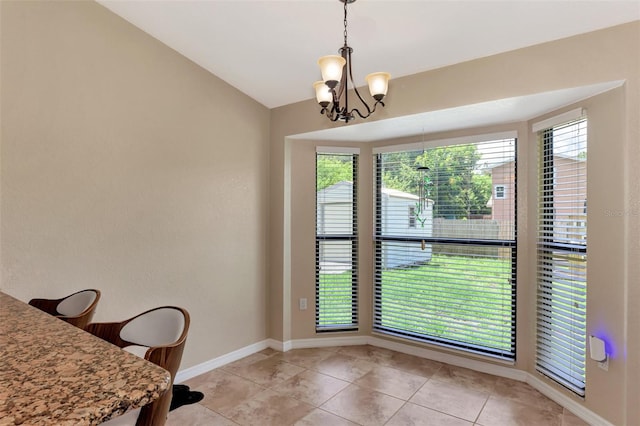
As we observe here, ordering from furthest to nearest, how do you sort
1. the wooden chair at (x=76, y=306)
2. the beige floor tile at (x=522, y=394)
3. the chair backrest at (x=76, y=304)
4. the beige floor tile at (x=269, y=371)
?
the beige floor tile at (x=269, y=371), the beige floor tile at (x=522, y=394), the chair backrest at (x=76, y=304), the wooden chair at (x=76, y=306)

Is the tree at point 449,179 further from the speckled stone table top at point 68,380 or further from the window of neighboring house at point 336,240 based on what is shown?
the speckled stone table top at point 68,380

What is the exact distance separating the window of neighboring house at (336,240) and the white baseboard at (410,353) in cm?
17

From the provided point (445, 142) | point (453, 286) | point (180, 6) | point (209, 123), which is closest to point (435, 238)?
point (453, 286)

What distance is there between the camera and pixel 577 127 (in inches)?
104

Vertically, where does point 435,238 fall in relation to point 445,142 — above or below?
below

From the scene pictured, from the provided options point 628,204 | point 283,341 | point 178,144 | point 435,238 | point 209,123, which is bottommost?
point 283,341

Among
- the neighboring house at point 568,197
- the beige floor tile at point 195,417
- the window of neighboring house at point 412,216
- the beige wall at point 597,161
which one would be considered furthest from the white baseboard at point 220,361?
the neighboring house at point 568,197

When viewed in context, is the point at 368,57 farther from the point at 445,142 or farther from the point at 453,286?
the point at 453,286

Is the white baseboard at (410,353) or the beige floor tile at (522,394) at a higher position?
the white baseboard at (410,353)

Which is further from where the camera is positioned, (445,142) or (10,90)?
(445,142)

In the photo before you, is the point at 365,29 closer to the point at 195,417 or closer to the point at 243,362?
the point at 195,417

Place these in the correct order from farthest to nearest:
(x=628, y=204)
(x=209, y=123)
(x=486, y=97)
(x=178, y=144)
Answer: (x=209, y=123) < (x=178, y=144) < (x=486, y=97) < (x=628, y=204)

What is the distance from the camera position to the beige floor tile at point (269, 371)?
316 cm

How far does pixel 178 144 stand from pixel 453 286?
9.49 ft
